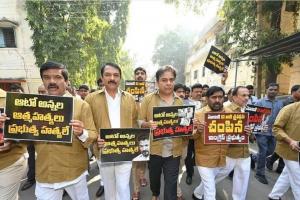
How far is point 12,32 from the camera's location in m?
21.8

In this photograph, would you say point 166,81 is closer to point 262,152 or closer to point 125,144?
point 125,144

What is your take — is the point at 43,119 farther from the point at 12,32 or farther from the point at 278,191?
the point at 12,32

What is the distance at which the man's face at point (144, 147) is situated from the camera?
4.21 metres

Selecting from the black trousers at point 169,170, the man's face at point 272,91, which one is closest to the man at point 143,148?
the black trousers at point 169,170

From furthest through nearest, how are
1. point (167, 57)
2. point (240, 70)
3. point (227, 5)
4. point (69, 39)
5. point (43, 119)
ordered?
point (167, 57), point (240, 70), point (69, 39), point (227, 5), point (43, 119)

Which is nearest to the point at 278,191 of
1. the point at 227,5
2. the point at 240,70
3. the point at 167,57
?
the point at 227,5

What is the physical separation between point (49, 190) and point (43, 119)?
829 mm

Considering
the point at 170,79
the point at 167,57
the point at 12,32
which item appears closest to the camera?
the point at 170,79

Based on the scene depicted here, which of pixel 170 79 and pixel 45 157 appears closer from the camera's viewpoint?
pixel 45 157

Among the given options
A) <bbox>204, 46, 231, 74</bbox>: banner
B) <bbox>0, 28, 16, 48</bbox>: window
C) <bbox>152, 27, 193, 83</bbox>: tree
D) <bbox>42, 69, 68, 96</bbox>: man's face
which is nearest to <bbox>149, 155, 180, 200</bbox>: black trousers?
<bbox>42, 69, 68, 96</bbox>: man's face

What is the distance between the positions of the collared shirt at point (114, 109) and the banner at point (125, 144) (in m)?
0.24

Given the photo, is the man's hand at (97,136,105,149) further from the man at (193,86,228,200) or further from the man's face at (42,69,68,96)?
the man at (193,86,228,200)

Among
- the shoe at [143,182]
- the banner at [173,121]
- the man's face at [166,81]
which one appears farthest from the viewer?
the shoe at [143,182]

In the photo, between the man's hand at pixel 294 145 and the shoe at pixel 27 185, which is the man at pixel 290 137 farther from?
the shoe at pixel 27 185
